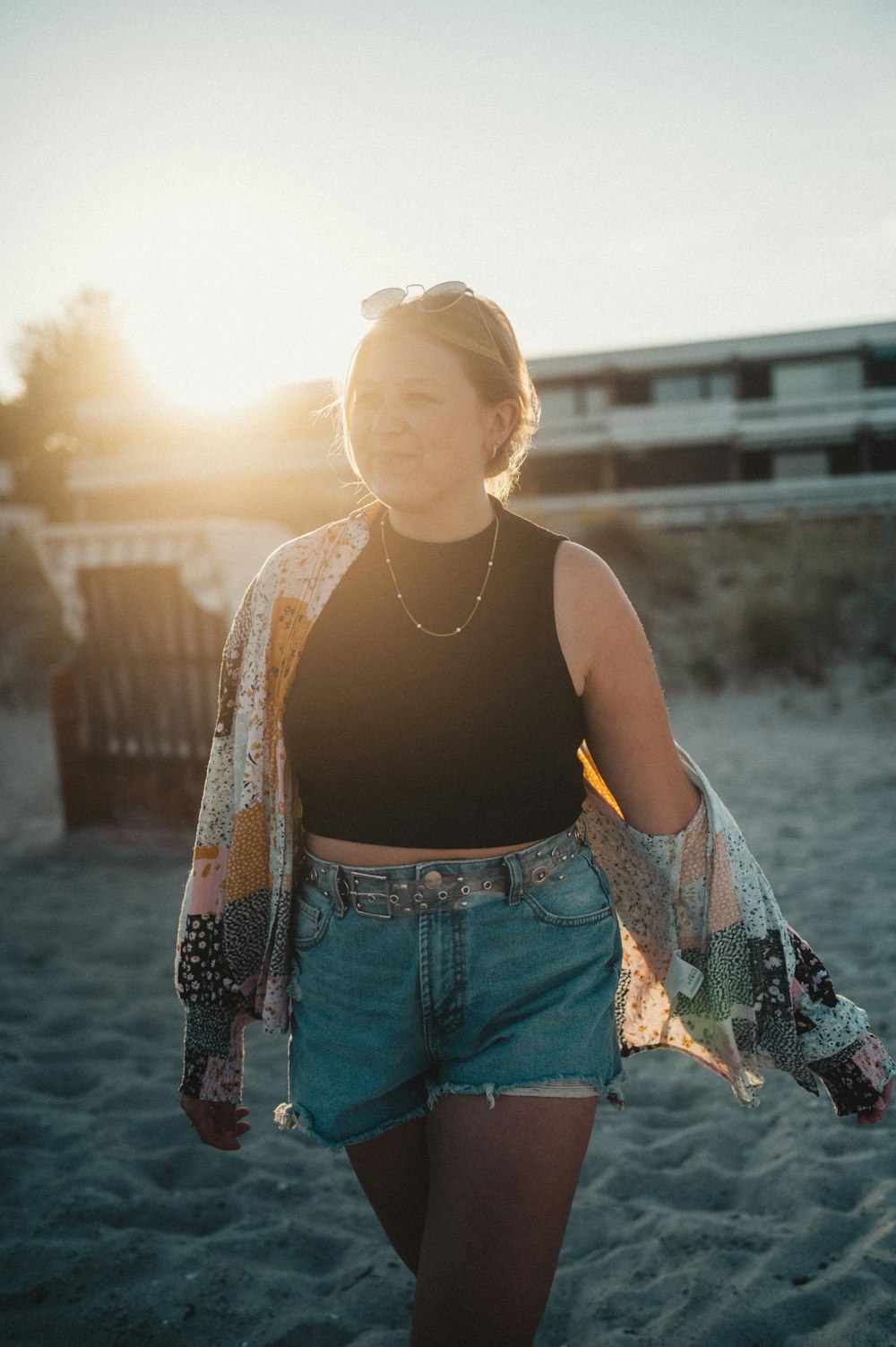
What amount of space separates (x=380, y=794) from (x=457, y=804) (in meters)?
0.13

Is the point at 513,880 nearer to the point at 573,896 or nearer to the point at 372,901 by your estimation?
the point at 573,896

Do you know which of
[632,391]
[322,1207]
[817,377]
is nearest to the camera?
[322,1207]

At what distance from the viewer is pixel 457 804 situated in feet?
5.15

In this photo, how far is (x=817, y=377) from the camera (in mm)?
30641

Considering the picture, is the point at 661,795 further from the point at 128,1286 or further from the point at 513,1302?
the point at 128,1286

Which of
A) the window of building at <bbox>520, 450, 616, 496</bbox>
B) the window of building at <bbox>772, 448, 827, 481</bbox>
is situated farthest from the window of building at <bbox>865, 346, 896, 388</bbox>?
the window of building at <bbox>520, 450, 616, 496</bbox>

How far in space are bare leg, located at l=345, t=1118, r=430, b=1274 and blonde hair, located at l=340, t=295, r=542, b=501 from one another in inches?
47.4

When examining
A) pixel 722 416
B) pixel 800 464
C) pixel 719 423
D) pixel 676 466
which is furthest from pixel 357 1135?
pixel 800 464

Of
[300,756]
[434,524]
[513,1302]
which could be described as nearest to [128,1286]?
[513,1302]

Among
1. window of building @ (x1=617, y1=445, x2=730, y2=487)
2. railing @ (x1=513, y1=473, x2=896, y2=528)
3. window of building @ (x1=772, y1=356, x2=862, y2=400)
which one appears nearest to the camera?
railing @ (x1=513, y1=473, x2=896, y2=528)

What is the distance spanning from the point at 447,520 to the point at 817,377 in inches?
1281

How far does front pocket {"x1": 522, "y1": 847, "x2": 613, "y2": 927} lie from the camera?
157 cm

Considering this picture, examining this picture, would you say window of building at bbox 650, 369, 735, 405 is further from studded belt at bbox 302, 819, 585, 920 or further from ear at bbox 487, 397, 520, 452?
studded belt at bbox 302, 819, 585, 920

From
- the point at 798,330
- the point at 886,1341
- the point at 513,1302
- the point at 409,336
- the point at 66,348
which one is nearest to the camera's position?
the point at 513,1302
